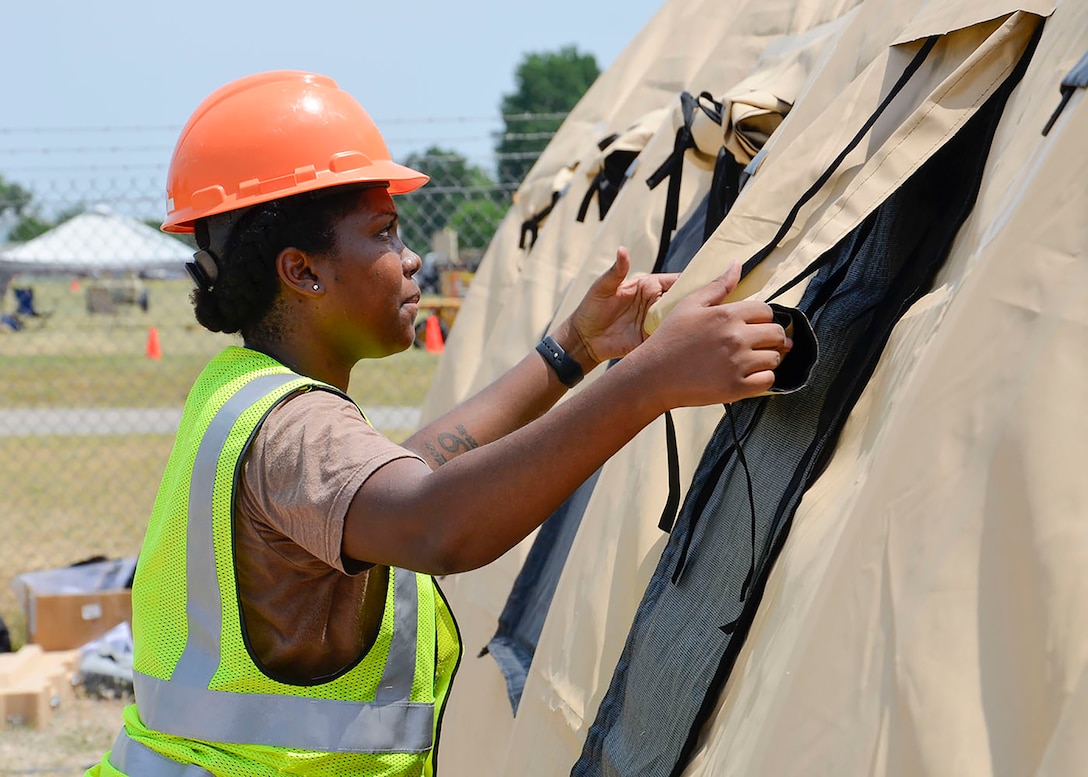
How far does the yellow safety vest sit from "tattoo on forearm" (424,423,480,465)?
Answer: 413mm

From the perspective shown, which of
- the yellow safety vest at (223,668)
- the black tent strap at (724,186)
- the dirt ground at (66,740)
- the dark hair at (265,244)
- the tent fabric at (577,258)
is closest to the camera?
the yellow safety vest at (223,668)

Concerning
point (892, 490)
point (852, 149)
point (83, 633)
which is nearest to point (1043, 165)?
point (892, 490)

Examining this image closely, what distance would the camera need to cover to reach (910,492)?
120 centimetres

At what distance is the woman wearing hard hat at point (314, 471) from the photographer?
5.12 ft

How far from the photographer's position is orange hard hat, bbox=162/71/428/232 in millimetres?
2006

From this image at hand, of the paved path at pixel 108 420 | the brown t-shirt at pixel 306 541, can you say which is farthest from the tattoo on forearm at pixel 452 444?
the paved path at pixel 108 420

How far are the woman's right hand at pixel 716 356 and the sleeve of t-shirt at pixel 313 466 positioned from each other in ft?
1.15

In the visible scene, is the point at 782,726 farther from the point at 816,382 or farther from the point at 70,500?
the point at 70,500

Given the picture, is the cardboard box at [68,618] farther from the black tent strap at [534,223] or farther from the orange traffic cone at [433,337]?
the orange traffic cone at [433,337]

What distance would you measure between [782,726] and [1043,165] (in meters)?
0.61

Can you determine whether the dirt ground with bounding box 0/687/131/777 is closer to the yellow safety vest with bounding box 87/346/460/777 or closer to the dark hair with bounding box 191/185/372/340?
the yellow safety vest with bounding box 87/346/460/777

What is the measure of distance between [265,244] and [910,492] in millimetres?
1158

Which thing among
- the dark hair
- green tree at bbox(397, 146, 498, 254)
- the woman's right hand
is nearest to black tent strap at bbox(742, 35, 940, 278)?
the woman's right hand

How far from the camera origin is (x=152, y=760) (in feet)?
6.29
